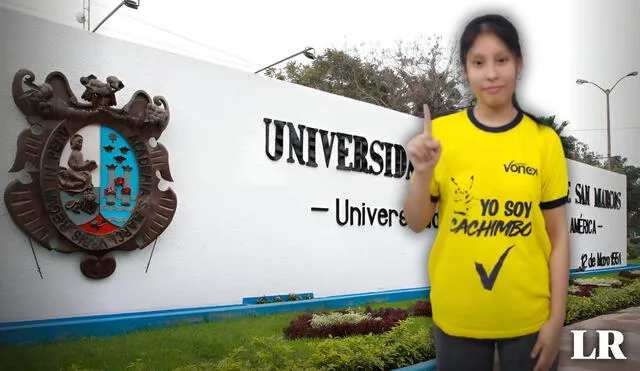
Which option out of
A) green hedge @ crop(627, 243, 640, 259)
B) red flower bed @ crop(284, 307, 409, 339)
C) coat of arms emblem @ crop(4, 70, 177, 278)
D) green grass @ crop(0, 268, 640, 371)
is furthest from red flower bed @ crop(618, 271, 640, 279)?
coat of arms emblem @ crop(4, 70, 177, 278)

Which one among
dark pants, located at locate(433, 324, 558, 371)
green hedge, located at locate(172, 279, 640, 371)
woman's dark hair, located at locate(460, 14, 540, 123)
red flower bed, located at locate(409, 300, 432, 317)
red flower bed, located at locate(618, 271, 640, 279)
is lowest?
red flower bed, located at locate(618, 271, 640, 279)

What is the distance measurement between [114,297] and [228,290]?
132 cm

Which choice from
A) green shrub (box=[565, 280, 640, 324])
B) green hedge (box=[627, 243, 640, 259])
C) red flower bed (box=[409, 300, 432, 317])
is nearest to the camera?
red flower bed (box=[409, 300, 432, 317])

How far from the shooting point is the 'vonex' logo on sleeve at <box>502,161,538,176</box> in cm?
127

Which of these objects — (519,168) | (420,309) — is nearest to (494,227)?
(519,168)

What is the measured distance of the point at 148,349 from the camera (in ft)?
14.0

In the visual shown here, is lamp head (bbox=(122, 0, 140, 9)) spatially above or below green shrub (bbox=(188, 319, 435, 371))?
above

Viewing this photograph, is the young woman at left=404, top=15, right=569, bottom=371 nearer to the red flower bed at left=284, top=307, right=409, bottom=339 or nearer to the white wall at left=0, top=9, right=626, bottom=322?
the white wall at left=0, top=9, right=626, bottom=322

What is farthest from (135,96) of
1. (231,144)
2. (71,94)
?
(231,144)

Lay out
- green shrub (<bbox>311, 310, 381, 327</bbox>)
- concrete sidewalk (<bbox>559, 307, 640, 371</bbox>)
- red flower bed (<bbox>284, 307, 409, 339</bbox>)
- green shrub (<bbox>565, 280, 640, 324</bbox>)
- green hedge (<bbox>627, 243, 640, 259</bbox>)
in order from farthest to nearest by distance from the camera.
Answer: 1. green hedge (<bbox>627, 243, 640, 259</bbox>)
2. green shrub (<bbox>565, 280, 640, 324</bbox>)
3. green shrub (<bbox>311, 310, 381, 327</bbox>)
4. red flower bed (<bbox>284, 307, 409, 339</bbox>)
5. concrete sidewalk (<bbox>559, 307, 640, 371</bbox>)

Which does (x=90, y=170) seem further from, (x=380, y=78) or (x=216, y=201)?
(x=380, y=78)

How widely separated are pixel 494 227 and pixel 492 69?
0.36m

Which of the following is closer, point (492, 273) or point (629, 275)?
point (492, 273)

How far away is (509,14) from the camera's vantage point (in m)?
1.37
